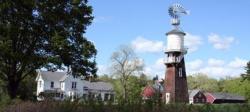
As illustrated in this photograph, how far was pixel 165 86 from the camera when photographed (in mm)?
89375

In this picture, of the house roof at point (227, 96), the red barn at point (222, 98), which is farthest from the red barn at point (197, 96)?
the house roof at point (227, 96)

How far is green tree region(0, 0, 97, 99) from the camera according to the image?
3275cm

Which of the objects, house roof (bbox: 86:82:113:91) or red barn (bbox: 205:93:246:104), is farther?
red barn (bbox: 205:93:246:104)

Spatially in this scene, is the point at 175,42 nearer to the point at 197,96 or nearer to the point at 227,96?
the point at 227,96

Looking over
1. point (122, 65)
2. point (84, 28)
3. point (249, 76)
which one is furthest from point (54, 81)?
point (84, 28)

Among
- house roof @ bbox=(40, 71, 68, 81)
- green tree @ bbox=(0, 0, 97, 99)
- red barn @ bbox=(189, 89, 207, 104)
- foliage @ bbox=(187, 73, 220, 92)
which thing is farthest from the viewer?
foliage @ bbox=(187, 73, 220, 92)

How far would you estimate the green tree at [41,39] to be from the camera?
32750 mm

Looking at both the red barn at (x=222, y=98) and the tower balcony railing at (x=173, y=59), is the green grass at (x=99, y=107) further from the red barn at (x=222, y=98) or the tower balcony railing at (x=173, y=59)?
the red barn at (x=222, y=98)

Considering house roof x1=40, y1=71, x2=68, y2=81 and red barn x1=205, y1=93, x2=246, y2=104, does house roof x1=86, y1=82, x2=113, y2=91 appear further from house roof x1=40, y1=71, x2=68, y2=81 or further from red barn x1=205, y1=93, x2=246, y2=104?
red barn x1=205, y1=93, x2=246, y2=104

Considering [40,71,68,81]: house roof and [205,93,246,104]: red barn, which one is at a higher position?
[40,71,68,81]: house roof

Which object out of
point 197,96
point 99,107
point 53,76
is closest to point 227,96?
point 197,96

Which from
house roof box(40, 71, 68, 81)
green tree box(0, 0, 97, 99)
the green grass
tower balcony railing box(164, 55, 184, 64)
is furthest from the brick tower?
the green grass

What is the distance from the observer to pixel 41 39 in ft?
112

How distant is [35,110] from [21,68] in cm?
2108
